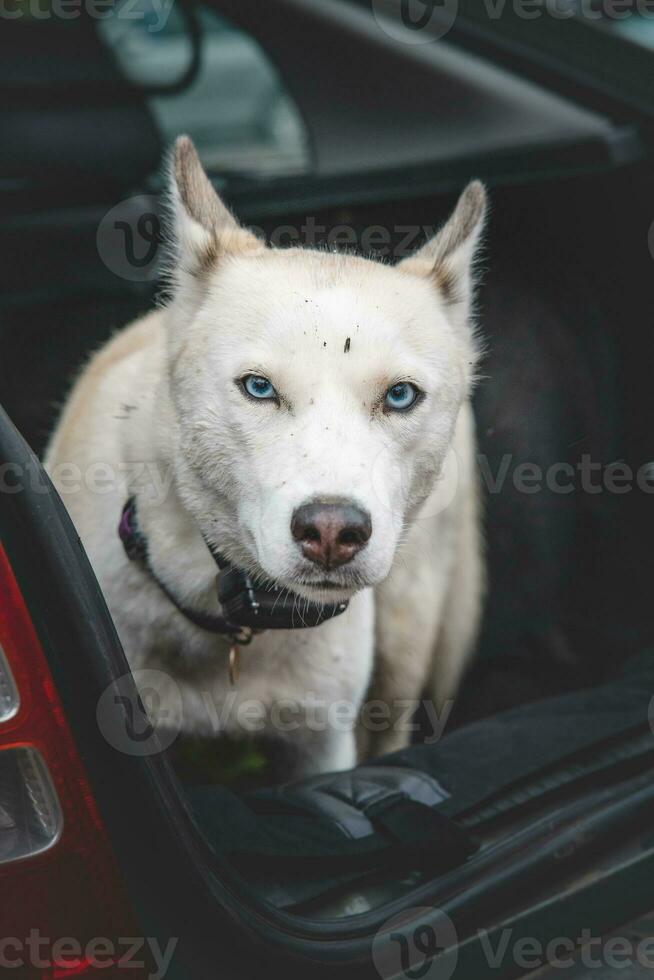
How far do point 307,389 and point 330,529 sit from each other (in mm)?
256

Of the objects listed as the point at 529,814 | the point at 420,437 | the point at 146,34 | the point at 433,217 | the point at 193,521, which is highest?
the point at 146,34

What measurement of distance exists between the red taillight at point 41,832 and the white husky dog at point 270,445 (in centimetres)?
45

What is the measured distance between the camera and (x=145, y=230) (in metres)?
2.97

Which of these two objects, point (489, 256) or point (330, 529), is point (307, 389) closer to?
point (330, 529)

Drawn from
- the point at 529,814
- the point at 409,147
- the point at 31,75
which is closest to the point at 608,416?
the point at 409,147

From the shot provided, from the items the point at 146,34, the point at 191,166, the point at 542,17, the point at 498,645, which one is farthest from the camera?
the point at 146,34

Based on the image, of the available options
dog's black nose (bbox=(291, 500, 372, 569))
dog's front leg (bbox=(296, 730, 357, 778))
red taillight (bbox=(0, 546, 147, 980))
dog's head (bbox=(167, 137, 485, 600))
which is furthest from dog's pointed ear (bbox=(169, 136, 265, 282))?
dog's front leg (bbox=(296, 730, 357, 778))

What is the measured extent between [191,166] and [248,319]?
34 centimetres

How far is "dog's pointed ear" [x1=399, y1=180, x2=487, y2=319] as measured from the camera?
6.58ft

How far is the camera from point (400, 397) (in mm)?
1758

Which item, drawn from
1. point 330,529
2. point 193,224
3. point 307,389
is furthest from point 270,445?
point 193,224

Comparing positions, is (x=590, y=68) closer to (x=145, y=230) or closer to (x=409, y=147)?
(x=409, y=147)

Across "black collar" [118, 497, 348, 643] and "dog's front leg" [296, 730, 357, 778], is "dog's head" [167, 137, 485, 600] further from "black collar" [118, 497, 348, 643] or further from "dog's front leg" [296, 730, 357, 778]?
"dog's front leg" [296, 730, 357, 778]

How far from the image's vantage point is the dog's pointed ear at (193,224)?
74.8 inches
